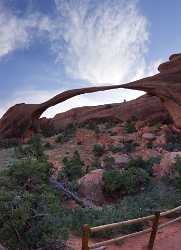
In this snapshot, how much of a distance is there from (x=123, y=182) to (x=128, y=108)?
57.3 feet

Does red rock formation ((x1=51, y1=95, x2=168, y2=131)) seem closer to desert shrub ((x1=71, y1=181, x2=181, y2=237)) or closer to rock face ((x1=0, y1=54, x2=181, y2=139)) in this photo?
rock face ((x1=0, y1=54, x2=181, y2=139))

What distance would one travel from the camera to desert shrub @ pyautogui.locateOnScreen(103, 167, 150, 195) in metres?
11.8

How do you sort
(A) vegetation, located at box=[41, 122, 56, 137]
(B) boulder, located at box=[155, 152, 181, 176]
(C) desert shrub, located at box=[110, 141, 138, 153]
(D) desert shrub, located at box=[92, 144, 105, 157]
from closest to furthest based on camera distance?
(B) boulder, located at box=[155, 152, 181, 176], (D) desert shrub, located at box=[92, 144, 105, 157], (C) desert shrub, located at box=[110, 141, 138, 153], (A) vegetation, located at box=[41, 122, 56, 137]

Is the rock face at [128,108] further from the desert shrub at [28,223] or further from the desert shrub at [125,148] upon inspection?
the desert shrub at [28,223]

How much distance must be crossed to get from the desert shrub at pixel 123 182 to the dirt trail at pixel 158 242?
328 centimetres

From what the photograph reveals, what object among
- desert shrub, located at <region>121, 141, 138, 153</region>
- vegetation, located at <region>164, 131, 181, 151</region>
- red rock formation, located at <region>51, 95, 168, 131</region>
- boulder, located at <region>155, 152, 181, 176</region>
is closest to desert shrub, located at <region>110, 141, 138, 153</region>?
desert shrub, located at <region>121, 141, 138, 153</region>

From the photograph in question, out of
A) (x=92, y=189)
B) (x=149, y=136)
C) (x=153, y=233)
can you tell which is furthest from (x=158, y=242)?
(x=149, y=136)

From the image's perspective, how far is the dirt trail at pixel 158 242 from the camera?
7.44 metres

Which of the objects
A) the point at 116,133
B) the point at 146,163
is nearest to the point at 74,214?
the point at 146,163

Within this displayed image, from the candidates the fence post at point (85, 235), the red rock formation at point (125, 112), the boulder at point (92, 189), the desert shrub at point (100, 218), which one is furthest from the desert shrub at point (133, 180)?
the red rock formation at point (125, 112)

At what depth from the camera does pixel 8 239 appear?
6.59 m

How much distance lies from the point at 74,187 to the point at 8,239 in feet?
17.8

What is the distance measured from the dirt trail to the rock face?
13.5 m

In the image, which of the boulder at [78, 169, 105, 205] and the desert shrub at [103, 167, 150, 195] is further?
the desert shrub at [103, 167, 150, 195]
